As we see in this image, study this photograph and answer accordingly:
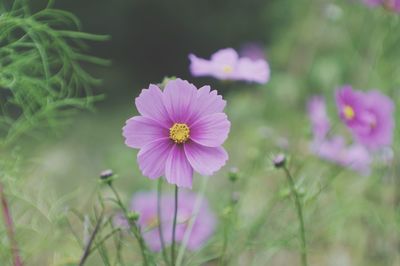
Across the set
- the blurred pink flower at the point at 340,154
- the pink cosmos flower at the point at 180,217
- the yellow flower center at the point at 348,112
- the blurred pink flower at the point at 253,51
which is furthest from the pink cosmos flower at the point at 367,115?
the blurred pink flower at the point at 253,51

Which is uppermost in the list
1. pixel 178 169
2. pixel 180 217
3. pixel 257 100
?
pixel 257 100

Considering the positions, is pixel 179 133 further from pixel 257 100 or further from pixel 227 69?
pixel 257 100

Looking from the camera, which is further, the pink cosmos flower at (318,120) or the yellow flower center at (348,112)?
the pink cosmos flower at (318,120)

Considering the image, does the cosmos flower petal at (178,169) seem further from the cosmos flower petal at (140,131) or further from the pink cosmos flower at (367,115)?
the pink cosmos flower at (367,115)

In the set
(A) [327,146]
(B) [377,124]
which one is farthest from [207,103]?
(A) [327,146]

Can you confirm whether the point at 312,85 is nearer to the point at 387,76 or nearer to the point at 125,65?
the point at 387,76
